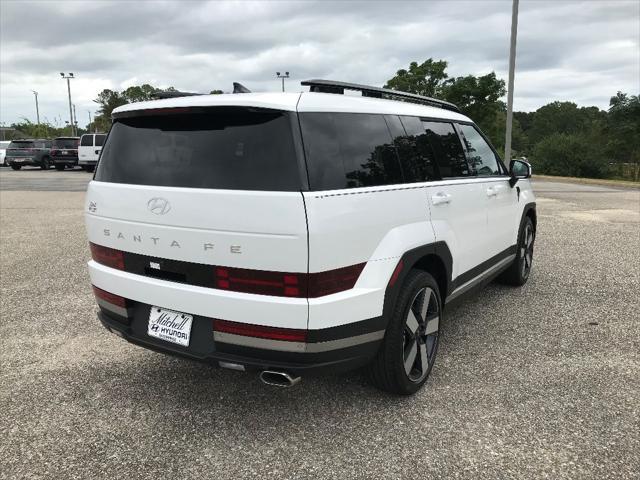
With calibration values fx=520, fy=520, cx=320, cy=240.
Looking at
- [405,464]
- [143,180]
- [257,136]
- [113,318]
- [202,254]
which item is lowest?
[405,464]

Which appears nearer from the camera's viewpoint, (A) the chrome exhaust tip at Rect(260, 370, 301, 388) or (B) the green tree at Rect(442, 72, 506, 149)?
(A) the chrome exhaust tip at Rect(260, 370, 301, 388)

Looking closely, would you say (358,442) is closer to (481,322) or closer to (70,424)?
(70,424)

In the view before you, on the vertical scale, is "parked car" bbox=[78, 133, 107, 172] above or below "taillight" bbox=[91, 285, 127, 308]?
above

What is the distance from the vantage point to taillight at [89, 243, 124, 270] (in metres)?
3.02

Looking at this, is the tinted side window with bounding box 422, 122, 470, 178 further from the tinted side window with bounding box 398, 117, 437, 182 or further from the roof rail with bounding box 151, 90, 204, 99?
the roof rail with bounding box 151, 90, 204, 99

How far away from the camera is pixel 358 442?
279cm

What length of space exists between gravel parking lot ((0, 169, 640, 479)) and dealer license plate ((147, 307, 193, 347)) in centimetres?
54

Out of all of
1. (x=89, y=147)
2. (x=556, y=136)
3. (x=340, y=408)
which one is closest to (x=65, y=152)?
(x=89, y=147)

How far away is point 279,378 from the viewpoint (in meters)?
2.59

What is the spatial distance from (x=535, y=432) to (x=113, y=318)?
99.4 inches

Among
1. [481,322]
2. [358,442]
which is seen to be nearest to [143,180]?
[358,442]

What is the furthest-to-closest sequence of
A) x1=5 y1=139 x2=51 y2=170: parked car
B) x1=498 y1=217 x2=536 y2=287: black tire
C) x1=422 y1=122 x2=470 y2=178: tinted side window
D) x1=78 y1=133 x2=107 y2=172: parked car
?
x1=5 y1=139 x2=51 y2=170: parked car
x1=78 y1=133 x2=107 y2=172: parked car
x1=498 y1=217 x2=536 y2=287: black tire
x1=422 y1=122 x2=470 y2=178: tinted side window

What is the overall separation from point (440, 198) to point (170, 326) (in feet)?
6.13

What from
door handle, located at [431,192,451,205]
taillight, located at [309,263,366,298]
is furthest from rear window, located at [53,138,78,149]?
taillight, located at [309,263,366,298]
